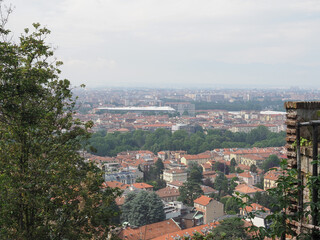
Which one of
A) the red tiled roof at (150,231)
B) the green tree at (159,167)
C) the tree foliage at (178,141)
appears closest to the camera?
the red tiled roof at (150,231)

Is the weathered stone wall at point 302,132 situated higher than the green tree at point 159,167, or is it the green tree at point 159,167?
the weathered stone wall at point 302,132

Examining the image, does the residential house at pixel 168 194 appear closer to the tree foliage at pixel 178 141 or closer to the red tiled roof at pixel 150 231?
the red tiled roof at pixel 150 231

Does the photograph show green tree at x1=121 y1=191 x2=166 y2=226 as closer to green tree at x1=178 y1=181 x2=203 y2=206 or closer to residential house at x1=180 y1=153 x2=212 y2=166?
green tree at x1=178 y1=181 x2=203 y2=206

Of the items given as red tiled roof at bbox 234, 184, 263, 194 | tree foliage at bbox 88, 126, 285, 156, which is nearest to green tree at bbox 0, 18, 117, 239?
red tiled roof at bbox 234, 184, 263, 194

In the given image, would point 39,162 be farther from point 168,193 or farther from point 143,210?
point 168,193

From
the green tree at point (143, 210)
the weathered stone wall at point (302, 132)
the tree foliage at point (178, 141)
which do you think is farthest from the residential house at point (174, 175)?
the weathered stone wall at point (302, 132)

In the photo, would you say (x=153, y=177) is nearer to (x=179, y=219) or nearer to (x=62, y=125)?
(x=179, y=219)

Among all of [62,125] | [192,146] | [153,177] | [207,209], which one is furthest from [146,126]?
[62,125]
